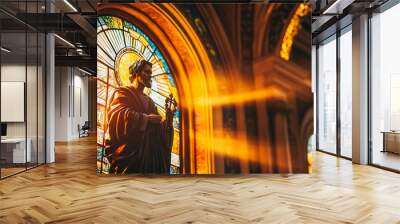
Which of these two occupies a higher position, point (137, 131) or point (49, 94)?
point (49, 94)

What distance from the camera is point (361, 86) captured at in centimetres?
808

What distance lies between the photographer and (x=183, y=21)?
6453 millimetres

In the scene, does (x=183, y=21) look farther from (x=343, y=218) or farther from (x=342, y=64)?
(x=342, y=64)

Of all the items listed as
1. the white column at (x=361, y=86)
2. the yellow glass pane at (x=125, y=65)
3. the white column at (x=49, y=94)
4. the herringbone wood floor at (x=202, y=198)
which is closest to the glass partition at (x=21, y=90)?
the white column at (x=49, y=94)

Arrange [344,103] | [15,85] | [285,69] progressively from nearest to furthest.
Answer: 1. [285,69]
2. [15,85]
3. [344,103]

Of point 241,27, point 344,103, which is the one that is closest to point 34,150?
point 241,27

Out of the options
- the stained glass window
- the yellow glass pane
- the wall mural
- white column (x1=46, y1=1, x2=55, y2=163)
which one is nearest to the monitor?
white column (x1=46, y1=1, x2=55, y2=163)

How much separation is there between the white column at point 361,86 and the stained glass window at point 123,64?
4328 mm

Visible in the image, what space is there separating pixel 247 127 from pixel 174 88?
148 centimetres

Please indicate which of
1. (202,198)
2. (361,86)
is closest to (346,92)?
(361,86)

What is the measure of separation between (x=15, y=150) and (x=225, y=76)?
14.9ft

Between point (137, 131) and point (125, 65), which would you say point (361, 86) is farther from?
point (125, 65)

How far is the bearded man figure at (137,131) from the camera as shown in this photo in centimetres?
650

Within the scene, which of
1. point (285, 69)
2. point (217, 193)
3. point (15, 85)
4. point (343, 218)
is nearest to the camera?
point (343, 218)
